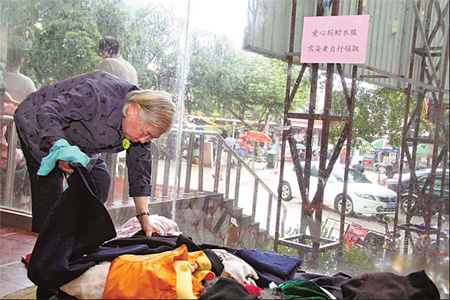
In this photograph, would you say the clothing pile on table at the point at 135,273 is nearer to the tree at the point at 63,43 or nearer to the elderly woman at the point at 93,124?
the elderly woman at the point at 93,124

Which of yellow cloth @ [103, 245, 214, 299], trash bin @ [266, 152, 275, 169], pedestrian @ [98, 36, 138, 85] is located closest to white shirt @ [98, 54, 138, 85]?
pedestrian @ [98, 36, 138, 85]

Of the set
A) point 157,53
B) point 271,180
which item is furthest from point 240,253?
point 157,53

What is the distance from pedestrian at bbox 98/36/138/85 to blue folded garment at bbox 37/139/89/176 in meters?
1.74

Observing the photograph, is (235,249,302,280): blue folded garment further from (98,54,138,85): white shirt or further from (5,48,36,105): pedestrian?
(5,48,36,105): pedestrian

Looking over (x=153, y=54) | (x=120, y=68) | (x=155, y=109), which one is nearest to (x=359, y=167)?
(x=155, y=109)

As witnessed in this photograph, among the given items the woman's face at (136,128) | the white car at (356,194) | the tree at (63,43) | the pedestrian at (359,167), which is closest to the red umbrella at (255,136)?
the white car at (356,194)

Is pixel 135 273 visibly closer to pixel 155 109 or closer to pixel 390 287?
pixel 155 109

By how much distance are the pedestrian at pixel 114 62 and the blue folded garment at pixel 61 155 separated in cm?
174

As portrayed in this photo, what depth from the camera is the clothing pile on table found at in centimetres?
134

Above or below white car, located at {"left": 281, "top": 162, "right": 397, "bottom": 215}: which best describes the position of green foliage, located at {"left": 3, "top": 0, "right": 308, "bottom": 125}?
above

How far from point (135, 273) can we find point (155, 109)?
0.58 meters

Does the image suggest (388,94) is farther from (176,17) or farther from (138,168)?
(176,17)

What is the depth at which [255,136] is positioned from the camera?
2.83m

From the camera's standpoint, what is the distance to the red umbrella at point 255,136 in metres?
2.79
